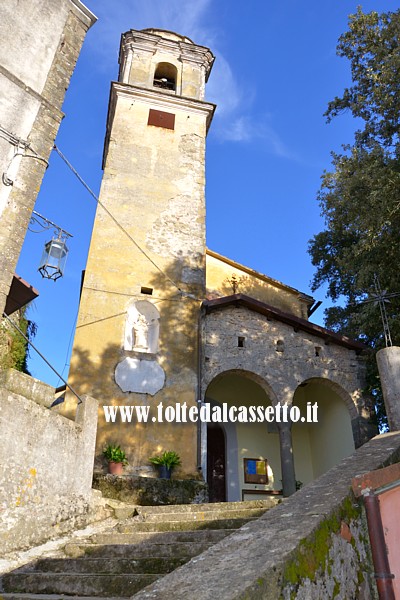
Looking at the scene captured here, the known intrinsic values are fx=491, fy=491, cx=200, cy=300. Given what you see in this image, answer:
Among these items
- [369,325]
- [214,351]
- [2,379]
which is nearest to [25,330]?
[214,351]

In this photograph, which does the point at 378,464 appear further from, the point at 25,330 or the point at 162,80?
the point at 162,80

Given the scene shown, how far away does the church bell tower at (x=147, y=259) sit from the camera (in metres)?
10.4

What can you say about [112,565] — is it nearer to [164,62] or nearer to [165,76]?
[164,62]

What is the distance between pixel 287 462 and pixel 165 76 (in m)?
13.1

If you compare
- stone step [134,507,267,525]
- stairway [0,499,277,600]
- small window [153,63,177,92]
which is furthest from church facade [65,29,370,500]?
stairway [0,499,277,600]

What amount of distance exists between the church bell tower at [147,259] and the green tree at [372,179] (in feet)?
12.4

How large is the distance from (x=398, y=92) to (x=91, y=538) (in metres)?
10.8

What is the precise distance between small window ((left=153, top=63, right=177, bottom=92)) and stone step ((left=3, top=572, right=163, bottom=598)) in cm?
1498

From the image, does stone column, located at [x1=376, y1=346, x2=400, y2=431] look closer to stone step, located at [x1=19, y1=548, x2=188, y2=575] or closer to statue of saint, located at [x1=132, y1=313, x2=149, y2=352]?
stone step, located at [x1=19, y1=548, x2=188, y2=575]

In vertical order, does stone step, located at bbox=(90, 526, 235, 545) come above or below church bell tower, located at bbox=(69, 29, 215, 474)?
below

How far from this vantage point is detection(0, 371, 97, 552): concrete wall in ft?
17.1

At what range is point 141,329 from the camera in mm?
11266

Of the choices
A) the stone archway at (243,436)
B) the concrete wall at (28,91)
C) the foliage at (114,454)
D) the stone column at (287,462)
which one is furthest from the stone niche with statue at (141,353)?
the concrete wall at (28,91)

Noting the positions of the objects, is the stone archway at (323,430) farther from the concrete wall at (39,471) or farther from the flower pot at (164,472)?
the concrete wall at (39,471)
